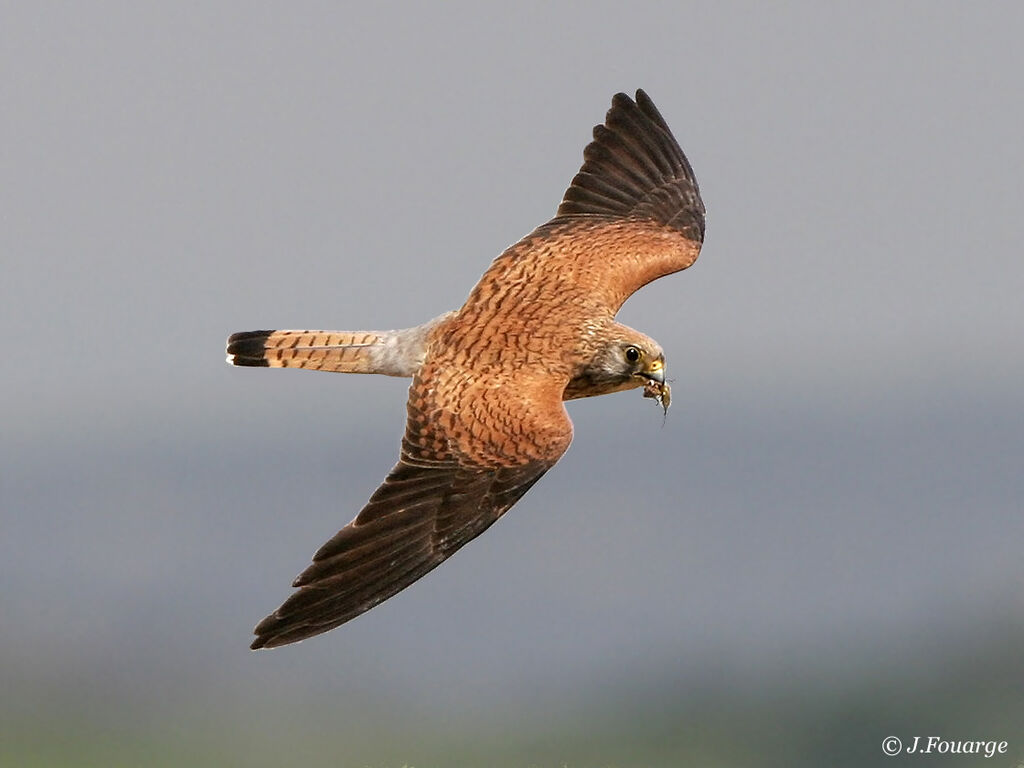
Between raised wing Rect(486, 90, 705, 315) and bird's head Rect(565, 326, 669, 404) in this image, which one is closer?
bird's head Rect(565, 326, 669, 404)

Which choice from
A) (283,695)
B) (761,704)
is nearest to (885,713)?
(761,704)

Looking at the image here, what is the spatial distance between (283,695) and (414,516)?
96.8 meters

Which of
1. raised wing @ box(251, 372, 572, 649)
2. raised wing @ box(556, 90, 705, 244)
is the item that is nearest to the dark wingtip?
raised wing @ box(251, 372, 572, 649)

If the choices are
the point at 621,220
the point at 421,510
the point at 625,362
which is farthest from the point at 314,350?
the point at 621,220

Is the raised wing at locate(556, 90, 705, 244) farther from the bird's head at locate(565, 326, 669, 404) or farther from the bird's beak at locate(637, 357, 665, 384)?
the bird's beak at locate(637, 357, 665, 384)

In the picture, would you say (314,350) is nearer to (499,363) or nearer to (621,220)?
(499,363)

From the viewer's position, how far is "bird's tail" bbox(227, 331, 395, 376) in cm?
1017

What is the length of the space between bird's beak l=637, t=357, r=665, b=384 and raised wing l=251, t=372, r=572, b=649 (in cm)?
76

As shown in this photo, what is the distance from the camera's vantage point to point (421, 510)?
891 cm

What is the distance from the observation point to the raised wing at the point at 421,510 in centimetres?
841

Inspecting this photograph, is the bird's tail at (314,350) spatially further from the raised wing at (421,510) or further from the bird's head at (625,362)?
the bird's head at (625,362)

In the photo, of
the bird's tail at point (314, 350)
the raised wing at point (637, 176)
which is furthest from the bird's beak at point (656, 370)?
the raised wing at point (637, 176)

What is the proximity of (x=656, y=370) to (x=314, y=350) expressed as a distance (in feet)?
7.58

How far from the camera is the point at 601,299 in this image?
10.5 m
